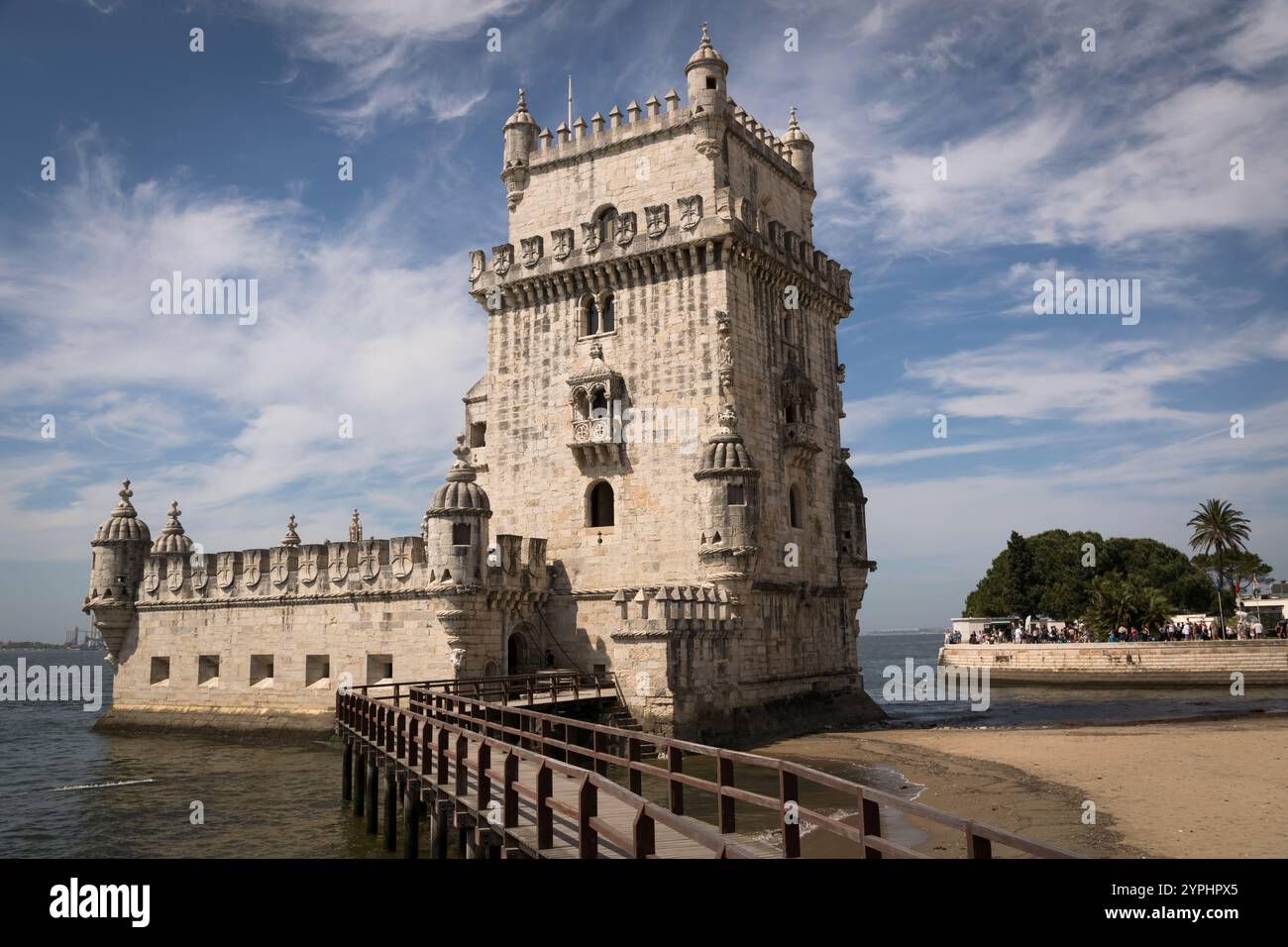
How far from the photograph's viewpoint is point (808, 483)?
33.0m

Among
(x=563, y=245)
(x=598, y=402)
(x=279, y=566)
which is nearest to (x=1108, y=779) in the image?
(x=598, y=402)

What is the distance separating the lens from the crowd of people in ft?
183

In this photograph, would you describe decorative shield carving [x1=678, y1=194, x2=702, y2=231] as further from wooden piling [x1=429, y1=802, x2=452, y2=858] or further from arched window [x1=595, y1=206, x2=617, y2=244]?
wooden piling [x1=429, y1=802, x2=452, y2=858]

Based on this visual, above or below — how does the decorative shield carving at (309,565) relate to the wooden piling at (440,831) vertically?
above

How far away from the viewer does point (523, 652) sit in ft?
96.5

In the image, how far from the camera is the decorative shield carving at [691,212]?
28.8 meters

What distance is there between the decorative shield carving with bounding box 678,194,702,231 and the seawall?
38.1 meters

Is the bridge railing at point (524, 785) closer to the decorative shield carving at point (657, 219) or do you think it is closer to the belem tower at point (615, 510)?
the belem tower at point (615, 510)

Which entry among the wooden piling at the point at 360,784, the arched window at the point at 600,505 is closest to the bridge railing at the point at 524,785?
the wooden piling at the point at 360,784

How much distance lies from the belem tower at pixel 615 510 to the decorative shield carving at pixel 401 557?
0.22 ft

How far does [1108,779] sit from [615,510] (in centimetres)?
1461

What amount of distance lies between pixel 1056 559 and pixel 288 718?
65705 millimetres
